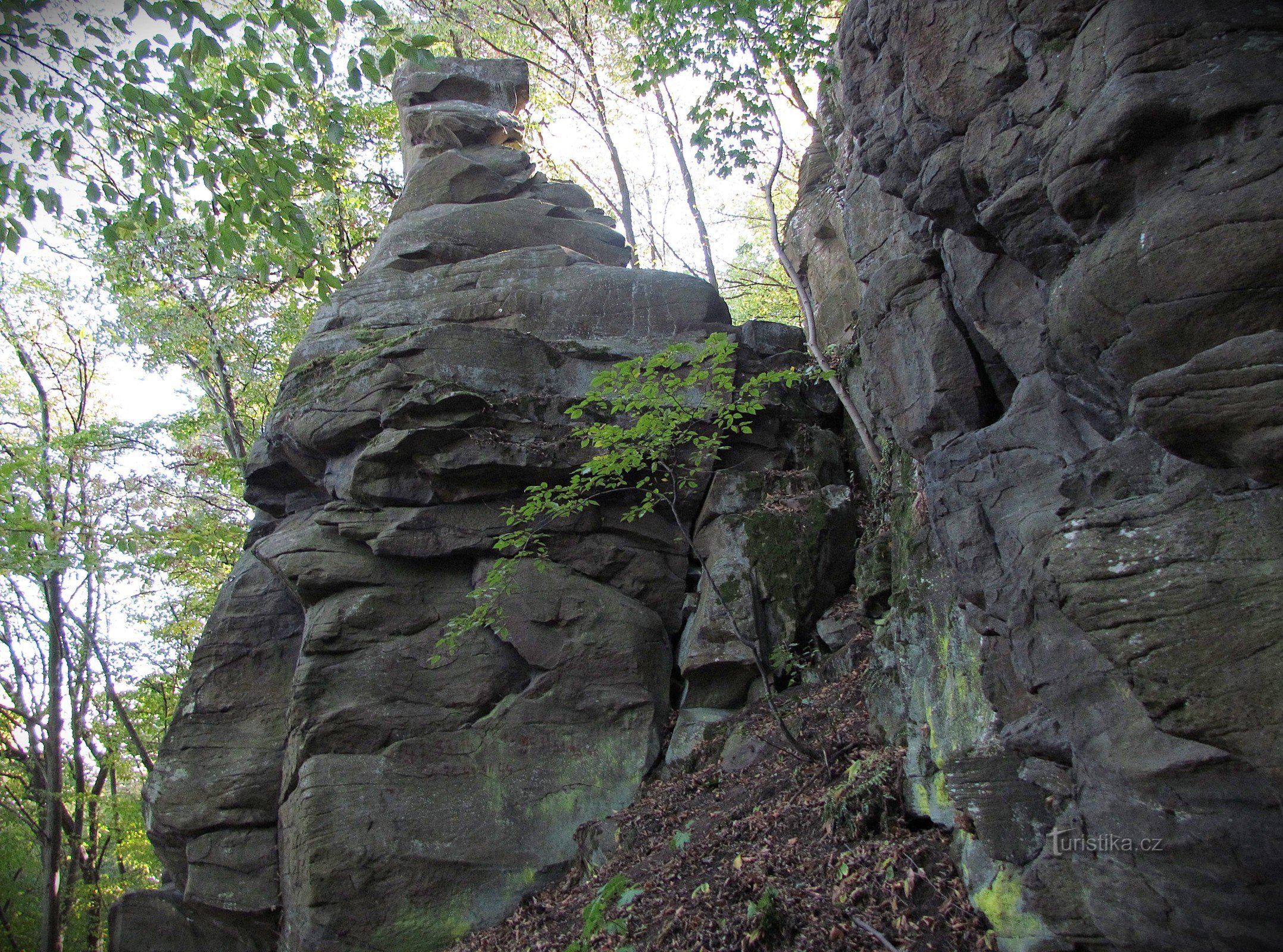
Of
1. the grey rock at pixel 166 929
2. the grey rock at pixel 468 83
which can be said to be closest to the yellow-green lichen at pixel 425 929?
the grey rock at pixel 166 929

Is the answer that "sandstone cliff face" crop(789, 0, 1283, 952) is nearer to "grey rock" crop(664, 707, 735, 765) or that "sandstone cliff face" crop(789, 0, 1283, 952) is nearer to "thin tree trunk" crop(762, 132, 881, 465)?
"grey rock" crop(664, 707, 735, 765)

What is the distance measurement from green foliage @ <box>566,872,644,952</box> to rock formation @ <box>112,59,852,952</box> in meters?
2.16

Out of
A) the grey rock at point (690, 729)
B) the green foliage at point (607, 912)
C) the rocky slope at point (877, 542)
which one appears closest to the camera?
the rocky slope at point (877, 542)

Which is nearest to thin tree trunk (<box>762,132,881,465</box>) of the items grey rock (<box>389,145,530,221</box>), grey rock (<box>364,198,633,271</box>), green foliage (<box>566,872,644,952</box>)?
grey rock (<box>364,198,633,271</box>)

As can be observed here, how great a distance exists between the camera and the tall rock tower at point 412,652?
935cm

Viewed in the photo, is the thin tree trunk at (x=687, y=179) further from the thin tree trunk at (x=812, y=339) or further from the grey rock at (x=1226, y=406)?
the grey rock at (x=1226, y=406)

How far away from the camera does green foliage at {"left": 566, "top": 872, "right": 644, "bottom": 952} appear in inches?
269

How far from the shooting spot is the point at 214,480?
20859 mm

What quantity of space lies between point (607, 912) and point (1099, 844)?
437cm

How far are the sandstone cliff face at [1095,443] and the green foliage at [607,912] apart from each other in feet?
9.00

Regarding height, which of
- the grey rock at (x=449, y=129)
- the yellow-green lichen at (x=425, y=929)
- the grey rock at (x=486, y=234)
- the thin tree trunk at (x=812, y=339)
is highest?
the grey rock at (x=449, y=129)

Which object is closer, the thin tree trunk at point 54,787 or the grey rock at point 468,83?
the thin tree trunk at point 54,787

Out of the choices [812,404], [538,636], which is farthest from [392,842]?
[812,404]

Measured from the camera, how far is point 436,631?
35.6 ft
